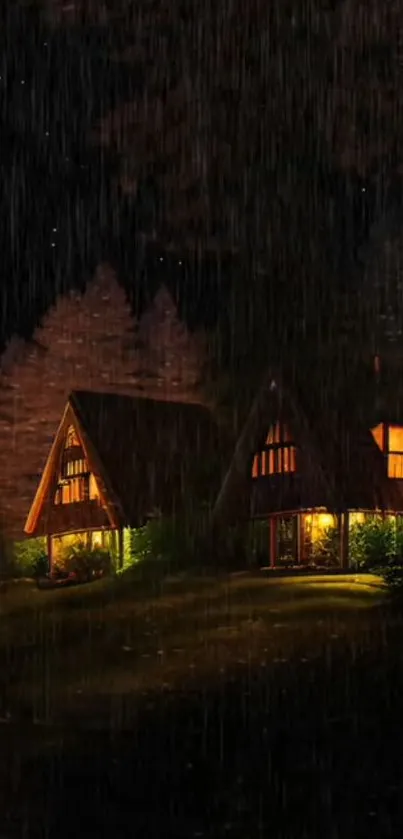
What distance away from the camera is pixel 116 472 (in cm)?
3497

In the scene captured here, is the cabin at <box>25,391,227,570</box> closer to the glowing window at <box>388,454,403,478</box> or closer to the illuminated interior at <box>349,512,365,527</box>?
the illuminated interior at <box>349,512,365,527</box>

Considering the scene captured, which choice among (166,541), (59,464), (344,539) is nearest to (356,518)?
(344,539)

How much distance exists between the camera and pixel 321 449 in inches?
1204

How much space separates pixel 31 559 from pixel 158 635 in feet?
52.5

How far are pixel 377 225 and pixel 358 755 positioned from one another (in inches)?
1203

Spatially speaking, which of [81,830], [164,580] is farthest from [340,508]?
[81,830]

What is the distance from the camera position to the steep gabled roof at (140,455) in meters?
34.8

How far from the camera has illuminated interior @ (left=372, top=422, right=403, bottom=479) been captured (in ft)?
105

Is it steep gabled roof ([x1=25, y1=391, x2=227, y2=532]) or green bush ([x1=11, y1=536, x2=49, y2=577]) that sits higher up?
steep gabled roof ([x1=25, y1=391, x2=227, y2=532])

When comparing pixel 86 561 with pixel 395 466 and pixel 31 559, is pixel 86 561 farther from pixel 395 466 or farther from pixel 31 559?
pixel 395 466

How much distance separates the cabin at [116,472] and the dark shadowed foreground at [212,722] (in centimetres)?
816

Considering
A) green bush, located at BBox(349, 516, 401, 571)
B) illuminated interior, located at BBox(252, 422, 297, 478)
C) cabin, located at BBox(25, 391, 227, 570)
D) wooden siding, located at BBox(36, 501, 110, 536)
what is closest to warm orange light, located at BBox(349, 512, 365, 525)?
green bush, located at BBox(349, 516, 401, 571)

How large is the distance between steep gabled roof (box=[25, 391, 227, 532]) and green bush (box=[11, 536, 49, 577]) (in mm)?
2070

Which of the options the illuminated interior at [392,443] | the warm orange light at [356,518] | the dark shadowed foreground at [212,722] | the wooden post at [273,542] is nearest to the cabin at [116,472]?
the wooden post at [273,542]
